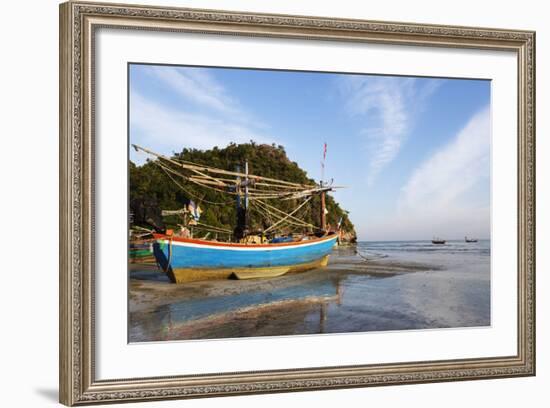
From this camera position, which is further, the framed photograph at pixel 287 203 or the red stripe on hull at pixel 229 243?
the red stripe on hull at pixel 229 243

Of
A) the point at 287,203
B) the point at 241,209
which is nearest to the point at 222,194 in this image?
the point at 241,209

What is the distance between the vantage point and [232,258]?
4.32 meters

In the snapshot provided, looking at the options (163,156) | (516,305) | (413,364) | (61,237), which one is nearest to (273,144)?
(163,156)

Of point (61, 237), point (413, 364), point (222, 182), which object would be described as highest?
point (222, 182)

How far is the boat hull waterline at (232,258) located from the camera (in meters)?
4.19

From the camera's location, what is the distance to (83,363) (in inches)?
151

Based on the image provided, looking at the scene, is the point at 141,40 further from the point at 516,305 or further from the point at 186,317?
the point at 516,305

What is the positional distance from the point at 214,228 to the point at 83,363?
1.14 m

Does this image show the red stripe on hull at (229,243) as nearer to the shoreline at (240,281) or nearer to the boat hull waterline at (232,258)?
the boat hull waterline at (232,258)

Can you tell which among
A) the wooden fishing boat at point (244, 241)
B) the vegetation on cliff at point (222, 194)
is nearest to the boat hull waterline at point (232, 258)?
the wooden fishing boat at point (244, 241)

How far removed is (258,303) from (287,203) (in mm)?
721

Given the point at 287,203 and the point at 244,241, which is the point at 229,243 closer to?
the point at 244,241

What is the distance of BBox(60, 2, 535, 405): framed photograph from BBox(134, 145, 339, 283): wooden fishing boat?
13mm

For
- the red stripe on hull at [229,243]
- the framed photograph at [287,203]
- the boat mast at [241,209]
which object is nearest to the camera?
the framed photograph at [287,203]
